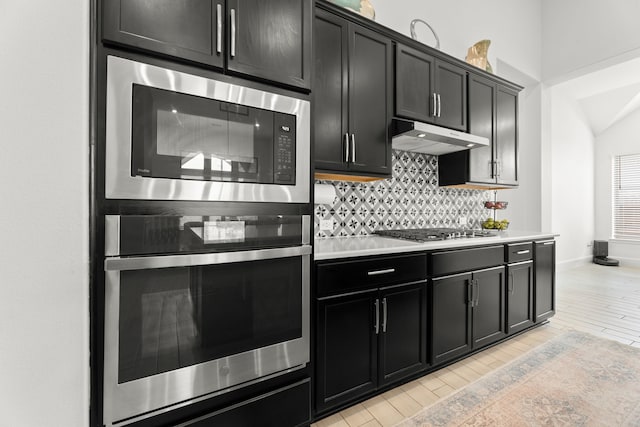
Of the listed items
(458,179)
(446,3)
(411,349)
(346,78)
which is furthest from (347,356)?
(446,3)

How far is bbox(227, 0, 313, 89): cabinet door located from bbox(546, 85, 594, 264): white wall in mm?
4955

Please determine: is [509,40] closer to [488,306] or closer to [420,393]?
[488,306]

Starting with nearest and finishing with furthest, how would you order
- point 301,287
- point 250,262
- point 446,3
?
point 250,262
point 301,287
point 446,3

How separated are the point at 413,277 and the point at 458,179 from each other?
143 cm

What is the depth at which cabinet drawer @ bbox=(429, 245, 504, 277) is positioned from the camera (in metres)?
2.01

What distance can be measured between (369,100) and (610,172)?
7232 mm

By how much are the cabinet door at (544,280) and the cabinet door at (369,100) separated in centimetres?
191

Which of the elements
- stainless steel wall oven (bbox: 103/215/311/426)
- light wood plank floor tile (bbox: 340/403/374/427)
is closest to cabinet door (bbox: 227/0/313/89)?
stainless steel wall oven (bbox: 103/215/311/426)

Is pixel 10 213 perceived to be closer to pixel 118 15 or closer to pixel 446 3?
pixel 118 15

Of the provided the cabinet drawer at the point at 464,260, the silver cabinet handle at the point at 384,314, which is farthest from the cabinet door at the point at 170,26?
the cabinet drawer at the point at 464,260

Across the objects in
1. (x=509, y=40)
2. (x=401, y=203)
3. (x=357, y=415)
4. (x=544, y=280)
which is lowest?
(x=357, y=415)

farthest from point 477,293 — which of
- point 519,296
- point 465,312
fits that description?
point 519,296

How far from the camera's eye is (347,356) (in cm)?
164

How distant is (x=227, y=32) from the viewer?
49.5 inches
